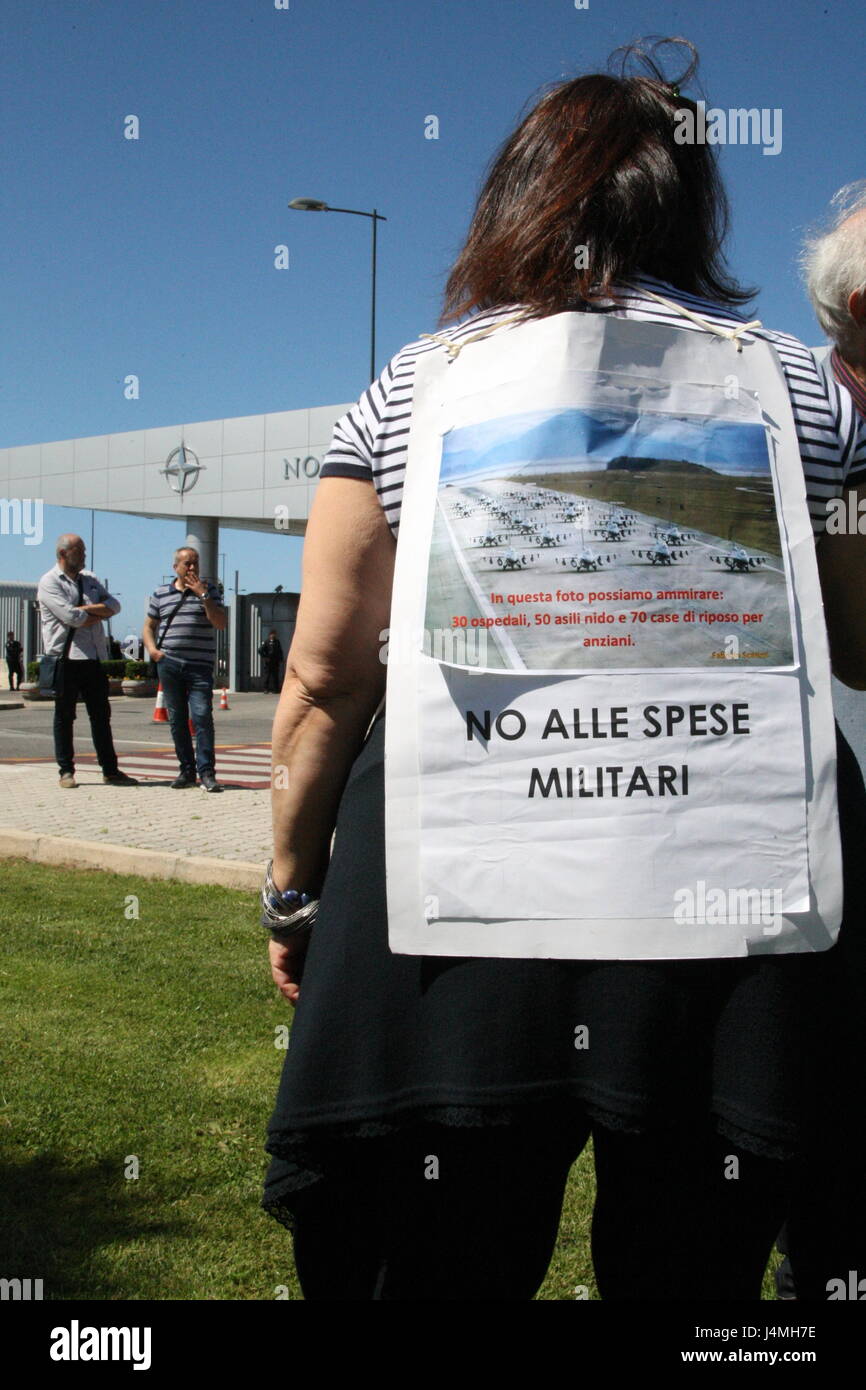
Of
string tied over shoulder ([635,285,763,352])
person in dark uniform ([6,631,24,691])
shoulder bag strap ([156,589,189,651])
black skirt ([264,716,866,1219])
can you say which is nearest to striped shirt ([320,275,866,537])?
string tied over shoulder ([635,285,763,352])

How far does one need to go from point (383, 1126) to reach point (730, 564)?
729 mm

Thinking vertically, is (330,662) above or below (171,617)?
below

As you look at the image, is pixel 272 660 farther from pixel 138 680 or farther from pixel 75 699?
pixel 75 699

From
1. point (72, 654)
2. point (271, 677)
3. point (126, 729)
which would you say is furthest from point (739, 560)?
point (271, 677)

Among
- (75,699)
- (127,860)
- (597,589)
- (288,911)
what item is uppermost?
(597,589)

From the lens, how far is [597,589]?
1.30 metres

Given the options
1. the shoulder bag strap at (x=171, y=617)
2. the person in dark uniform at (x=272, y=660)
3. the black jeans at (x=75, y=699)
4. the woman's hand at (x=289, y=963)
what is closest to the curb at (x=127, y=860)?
the black jeans at (x=75, y=699)

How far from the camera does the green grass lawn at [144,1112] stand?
262 centimetres

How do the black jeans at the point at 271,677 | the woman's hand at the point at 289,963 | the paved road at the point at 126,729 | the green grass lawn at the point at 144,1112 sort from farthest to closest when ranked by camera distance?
1. the black jeans at the point at 271,677
2. the paved road at the point at 126,729
3. the green grass lawn at the point at 144,1112
4. the woman's hand at the point at 289,963

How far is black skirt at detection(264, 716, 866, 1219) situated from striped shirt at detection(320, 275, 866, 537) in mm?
327

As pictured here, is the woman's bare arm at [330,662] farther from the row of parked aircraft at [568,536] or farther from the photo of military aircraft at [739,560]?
the photo of military aircraft at [739,560]

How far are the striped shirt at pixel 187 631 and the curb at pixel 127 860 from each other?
8.54ft

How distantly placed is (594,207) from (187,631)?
8.41 metres

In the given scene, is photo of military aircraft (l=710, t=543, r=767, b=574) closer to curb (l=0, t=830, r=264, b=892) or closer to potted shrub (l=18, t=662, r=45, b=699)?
curb (l=0, t=830, r=264, b=892)
